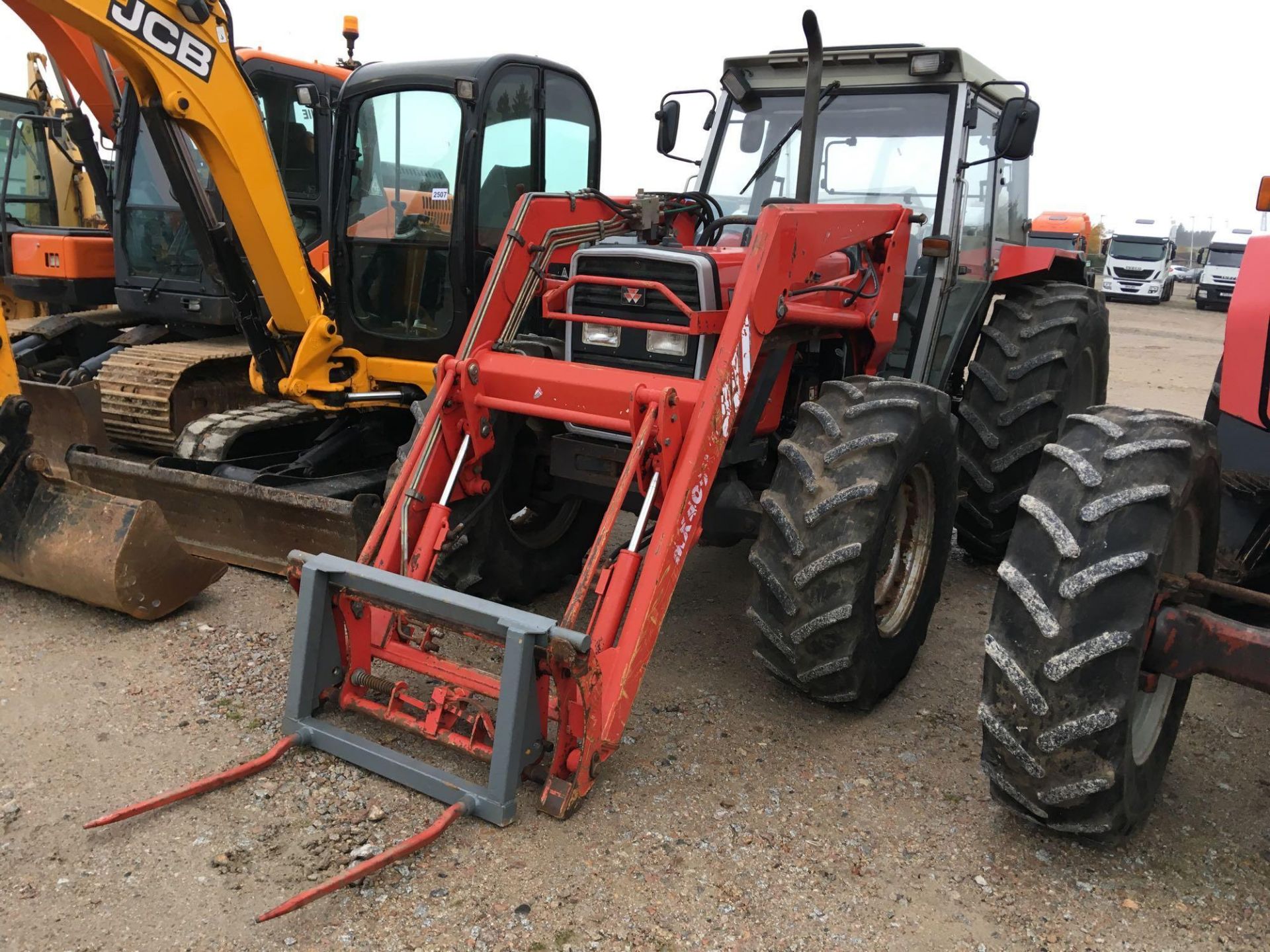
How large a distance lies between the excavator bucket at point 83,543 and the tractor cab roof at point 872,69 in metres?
3.59

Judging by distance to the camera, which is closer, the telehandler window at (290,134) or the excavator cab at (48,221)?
the telehandler window at (290,134)

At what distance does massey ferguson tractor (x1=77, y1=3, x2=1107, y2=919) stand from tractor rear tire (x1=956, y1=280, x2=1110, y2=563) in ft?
0.05

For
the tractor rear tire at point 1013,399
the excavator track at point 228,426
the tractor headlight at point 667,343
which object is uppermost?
the tractor headlight at point 667,343

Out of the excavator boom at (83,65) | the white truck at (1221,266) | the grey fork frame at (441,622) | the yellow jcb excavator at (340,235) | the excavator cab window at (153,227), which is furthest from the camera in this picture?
the white truck at (1221,266)

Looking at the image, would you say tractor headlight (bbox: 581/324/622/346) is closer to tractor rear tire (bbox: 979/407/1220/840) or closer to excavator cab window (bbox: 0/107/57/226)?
tractor rear tire (bbox: 979/407/1220/840)

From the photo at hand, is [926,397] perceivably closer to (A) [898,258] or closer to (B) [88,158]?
(A) [898,258]

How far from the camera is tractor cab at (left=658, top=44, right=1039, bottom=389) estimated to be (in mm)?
4758

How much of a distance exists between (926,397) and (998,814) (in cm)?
140

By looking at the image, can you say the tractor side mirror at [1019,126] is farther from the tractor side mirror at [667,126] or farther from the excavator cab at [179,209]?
the excavator cab at [179,209]

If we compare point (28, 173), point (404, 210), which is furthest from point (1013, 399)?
point (28, 173)

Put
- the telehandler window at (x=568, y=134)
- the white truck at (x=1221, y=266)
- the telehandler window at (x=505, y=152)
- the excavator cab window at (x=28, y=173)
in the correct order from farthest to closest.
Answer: the white truck at (x=1221, y=266) → the excavator cab window at (x=28, y=173) → the telehandler window at (x=568, y=134) → the telehandler window at (x=505, y=152)

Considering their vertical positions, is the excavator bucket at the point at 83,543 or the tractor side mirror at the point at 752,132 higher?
the tractor side mirror at the point at 752,132

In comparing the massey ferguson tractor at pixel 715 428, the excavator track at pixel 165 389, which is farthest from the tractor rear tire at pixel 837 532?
the excavator track at pixel 165 389

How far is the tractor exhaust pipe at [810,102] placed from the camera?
145 inches
